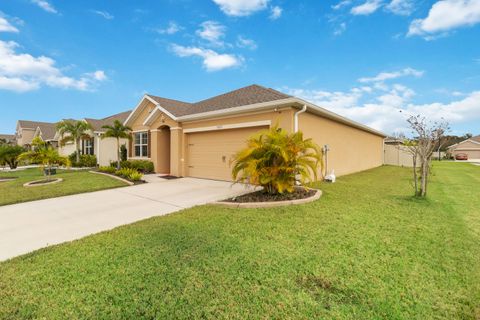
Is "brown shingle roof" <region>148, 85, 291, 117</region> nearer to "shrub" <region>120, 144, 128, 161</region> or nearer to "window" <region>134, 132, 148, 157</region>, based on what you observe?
"window" <region>134, 132, 148, 157</region>

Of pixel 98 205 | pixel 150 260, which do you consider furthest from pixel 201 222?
pixel 98 205

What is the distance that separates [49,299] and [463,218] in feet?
26.4

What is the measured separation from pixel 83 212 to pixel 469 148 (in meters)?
71.8

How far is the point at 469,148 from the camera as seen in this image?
170 ft

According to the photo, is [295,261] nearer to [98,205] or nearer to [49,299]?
[49,299]

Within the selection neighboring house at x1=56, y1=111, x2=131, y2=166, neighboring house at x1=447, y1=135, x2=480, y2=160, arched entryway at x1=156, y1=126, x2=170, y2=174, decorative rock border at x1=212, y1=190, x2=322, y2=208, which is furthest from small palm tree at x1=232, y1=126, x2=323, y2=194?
neighboring house at x1=447, y1=135, x2=480, y2=160

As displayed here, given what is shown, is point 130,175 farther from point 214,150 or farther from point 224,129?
point 224,129

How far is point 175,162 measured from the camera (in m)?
13.4

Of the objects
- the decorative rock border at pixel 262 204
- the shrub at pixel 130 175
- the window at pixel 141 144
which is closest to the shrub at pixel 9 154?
the window at pixel 141 144

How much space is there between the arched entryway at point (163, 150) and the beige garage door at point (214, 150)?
2.55m

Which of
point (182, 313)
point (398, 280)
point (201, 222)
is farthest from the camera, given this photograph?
point (201, 222)

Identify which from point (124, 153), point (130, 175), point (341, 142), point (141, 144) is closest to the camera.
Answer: point (130, 175)

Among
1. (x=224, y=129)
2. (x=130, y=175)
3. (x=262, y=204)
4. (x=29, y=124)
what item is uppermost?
(x=29, y=124)

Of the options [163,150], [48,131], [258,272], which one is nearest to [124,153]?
[163,150]
